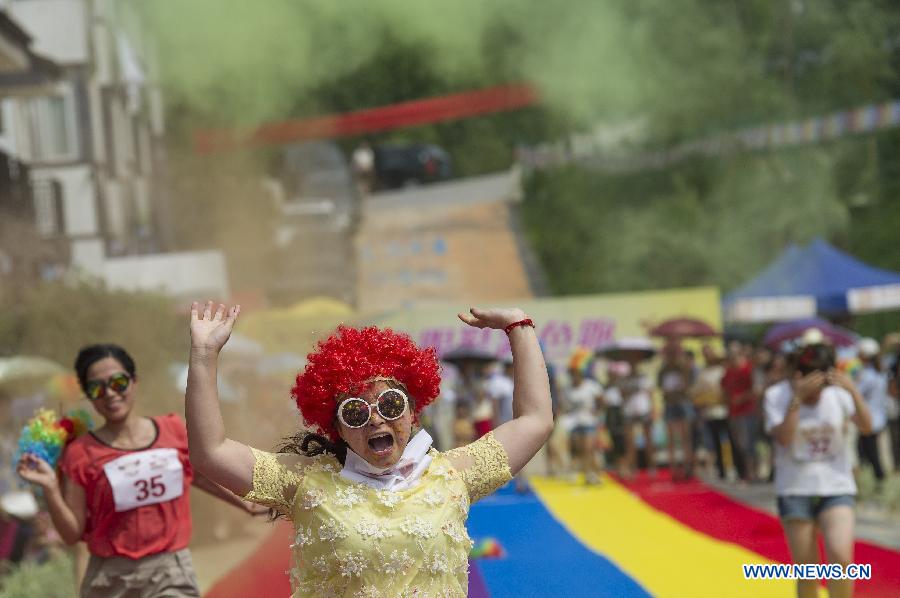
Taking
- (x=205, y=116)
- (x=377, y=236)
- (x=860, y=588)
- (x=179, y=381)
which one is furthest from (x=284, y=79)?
(x=860, y=588)

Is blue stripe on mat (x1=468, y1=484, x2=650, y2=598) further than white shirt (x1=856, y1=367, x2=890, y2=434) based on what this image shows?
No

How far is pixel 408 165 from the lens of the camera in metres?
20.7

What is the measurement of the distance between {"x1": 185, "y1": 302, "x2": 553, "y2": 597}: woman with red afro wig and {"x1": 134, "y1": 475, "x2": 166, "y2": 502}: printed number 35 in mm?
1540

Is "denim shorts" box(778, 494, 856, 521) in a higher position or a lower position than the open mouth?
lower

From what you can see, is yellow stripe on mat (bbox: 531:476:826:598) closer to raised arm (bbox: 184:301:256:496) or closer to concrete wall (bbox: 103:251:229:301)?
raised arm (bbox: 184:301:256:496)

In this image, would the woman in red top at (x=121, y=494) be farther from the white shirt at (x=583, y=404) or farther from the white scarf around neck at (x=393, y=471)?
the white shirt at (x=583, y=404)

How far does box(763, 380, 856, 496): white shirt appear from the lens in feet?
17.9

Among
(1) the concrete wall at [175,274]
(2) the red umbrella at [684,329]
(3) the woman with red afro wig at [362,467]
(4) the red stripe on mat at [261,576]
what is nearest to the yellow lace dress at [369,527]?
(3) the woman with red afro wig at [362,467]

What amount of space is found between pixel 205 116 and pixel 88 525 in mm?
11603

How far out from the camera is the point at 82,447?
4680 millimetres

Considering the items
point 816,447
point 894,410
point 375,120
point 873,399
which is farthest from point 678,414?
point 375,120

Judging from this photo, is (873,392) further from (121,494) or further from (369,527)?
(369,527)

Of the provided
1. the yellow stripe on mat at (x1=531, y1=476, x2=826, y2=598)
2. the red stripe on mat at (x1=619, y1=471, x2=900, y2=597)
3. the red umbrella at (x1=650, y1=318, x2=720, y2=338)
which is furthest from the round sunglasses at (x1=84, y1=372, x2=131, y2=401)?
the red umbrella at (x1=650, y1=318, x2=720, y2=338)

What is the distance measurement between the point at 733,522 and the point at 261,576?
358cm
